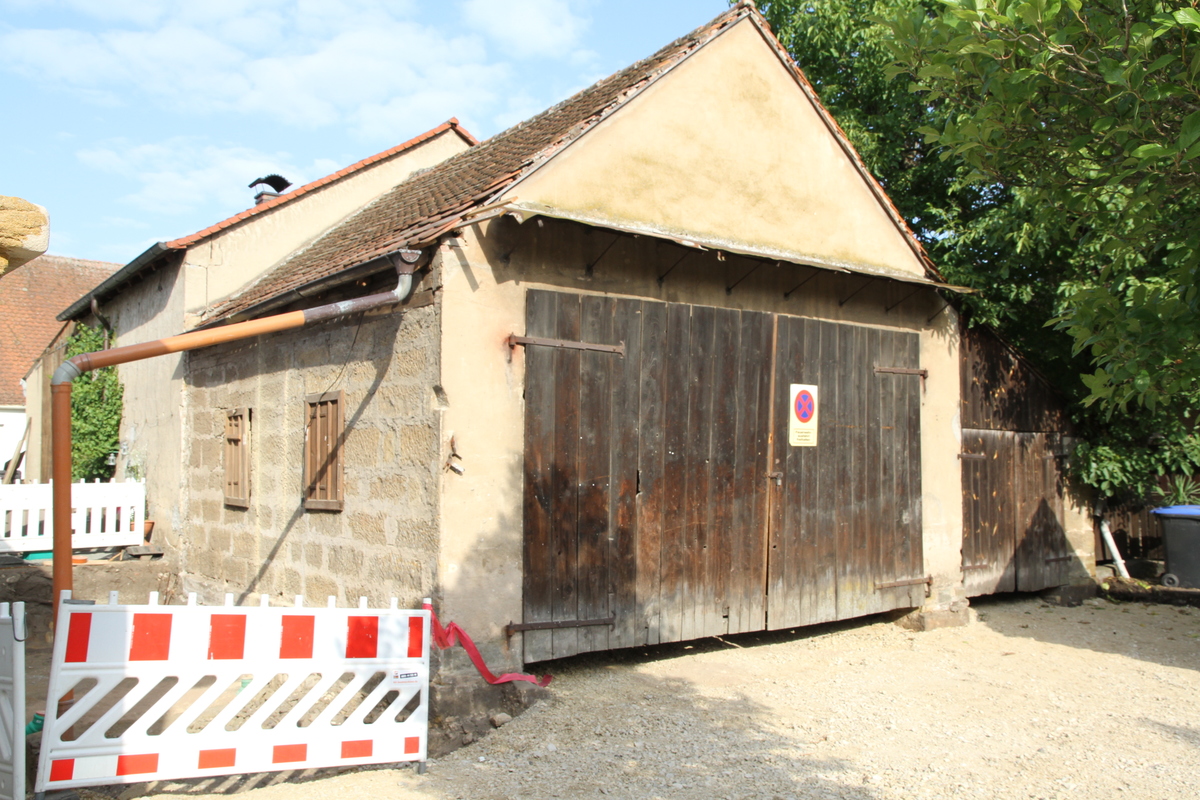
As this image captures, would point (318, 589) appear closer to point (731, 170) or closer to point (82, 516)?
point (82, 516)

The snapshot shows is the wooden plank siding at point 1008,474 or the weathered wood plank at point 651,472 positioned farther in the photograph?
the wooden plank siding at point 1008,474

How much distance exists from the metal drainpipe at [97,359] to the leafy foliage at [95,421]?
6.44 meters

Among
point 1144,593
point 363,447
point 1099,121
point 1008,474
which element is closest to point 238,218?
→ point 363,447

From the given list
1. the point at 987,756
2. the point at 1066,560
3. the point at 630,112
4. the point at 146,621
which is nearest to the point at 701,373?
the point at 630,112

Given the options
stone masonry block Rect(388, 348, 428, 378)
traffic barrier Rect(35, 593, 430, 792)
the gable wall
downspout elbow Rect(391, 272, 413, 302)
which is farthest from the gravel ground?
the gable wall

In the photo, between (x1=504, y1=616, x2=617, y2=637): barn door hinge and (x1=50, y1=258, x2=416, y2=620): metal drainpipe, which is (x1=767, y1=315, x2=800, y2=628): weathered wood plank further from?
(x1=50, y1=258, x2=416, y2=620): metal drainpipe

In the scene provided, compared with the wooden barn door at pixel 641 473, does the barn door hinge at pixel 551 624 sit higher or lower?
lower

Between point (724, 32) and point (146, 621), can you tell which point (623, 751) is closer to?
point (146, 621)

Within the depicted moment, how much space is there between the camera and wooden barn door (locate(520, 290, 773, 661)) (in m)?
6.32

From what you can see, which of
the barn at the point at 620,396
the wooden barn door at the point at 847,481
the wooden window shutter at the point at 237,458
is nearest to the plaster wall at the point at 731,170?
the barn at the point at 620,396

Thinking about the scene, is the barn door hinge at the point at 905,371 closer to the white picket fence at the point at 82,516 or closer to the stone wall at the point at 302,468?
the stone wall at the point at 302,468

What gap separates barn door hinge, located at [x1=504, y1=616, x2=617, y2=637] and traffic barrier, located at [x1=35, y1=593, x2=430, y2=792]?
1.02m

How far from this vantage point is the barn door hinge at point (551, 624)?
6066 mm

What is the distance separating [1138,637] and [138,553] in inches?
402
